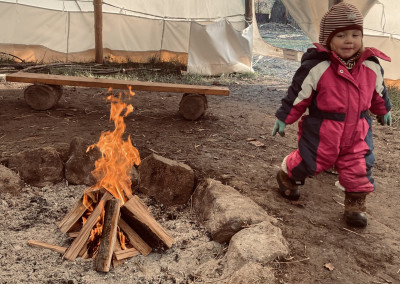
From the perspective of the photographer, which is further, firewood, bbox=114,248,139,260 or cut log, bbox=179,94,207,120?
cut log, bbox=179,94,207,120

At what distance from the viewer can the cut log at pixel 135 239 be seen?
264 centimetres

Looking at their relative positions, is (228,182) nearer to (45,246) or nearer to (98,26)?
(45,246)

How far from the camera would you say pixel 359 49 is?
2830mm

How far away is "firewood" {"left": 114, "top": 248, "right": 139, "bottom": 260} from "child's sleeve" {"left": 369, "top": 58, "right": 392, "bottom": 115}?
79.6 inches

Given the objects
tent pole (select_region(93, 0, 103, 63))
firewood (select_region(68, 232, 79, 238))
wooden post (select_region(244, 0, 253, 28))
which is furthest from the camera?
wooden post (select_region(244, 0, 253, 28))

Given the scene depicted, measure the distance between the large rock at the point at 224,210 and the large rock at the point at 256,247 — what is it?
0.13m

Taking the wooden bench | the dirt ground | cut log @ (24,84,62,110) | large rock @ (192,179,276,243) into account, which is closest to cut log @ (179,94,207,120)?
the wooden bench

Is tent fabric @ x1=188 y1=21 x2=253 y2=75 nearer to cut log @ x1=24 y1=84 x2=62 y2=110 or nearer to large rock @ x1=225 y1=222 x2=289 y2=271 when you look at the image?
cut log @ x1=24 y1=84 x2=62 y2=110

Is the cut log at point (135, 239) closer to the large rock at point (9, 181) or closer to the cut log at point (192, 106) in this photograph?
the large rock at point (9, 181)

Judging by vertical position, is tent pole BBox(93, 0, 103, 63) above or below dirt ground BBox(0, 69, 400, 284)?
above

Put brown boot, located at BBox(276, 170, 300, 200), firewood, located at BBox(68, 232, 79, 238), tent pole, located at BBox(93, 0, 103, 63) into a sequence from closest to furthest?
firewood, located at BBox(68, 232, 79, 238) → brown boot, located at BBox(276, 170, 300, 200) → tent pole, located at BBox(93, 0, 103, 63)

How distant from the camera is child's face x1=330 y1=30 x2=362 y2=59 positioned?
2754 mm

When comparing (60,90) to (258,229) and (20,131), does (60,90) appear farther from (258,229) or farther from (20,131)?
(258,229)

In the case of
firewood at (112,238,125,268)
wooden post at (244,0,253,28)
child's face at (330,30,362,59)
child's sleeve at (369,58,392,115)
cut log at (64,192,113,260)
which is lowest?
firewood at (112,238,125,268)
